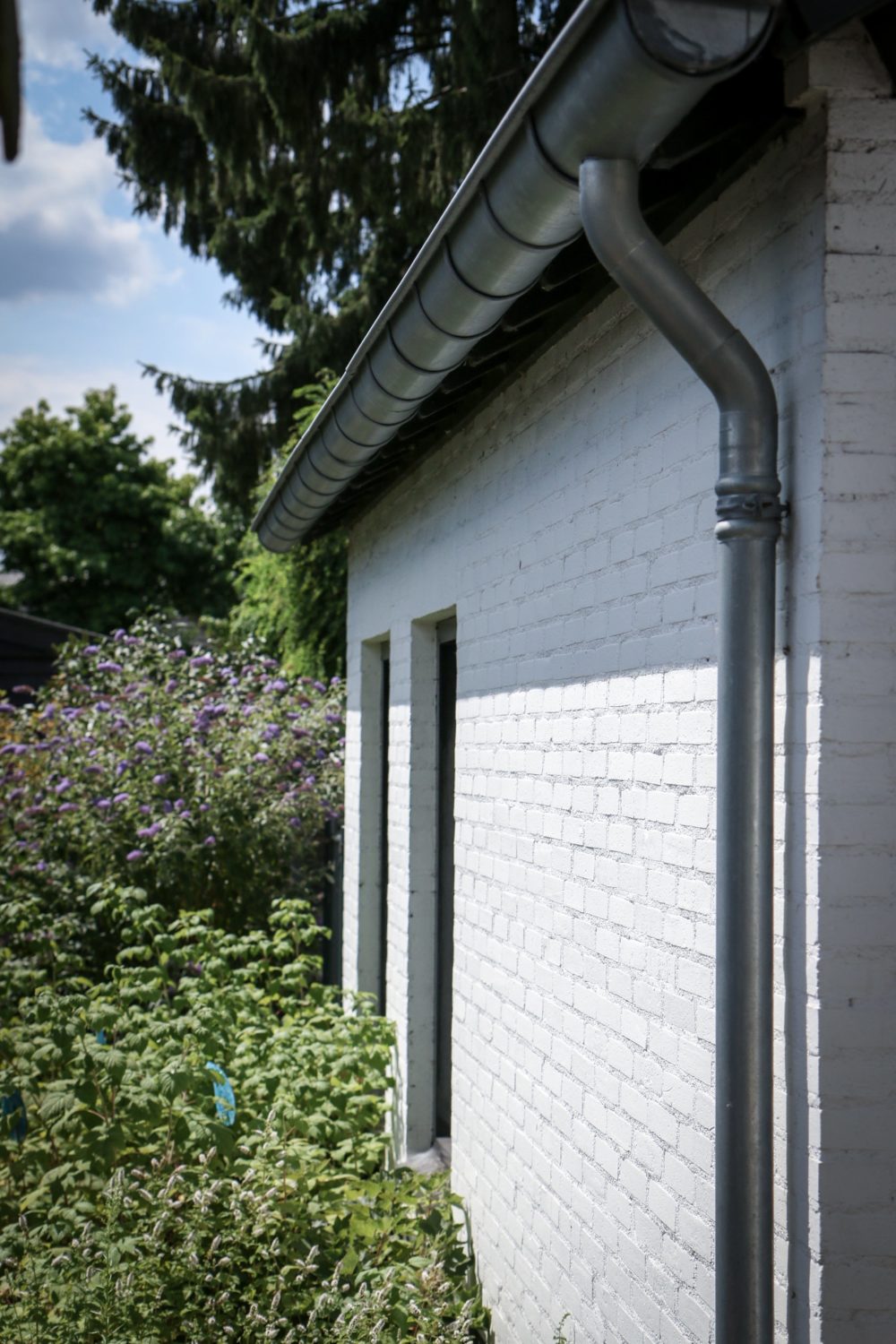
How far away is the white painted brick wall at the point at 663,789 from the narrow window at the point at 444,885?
63cm

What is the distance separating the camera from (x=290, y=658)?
435 inches

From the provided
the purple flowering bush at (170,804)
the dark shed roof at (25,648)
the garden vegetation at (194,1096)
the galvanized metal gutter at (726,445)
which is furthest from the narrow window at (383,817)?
the dark shed roof at (25,648)

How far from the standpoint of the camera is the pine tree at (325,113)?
9.45 metres

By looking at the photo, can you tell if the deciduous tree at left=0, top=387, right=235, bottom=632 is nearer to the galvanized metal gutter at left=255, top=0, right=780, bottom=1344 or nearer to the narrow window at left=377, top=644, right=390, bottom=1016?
the narrow window at left=377, top=644, right=390, bottom=1016

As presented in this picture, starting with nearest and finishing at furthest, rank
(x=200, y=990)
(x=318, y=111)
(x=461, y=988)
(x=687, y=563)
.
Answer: (x=687, y=563) → (x=461, y=988) → (x=200, y=990) → (x=318, y=111)

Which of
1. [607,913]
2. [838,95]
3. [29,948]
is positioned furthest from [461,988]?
[29,948]

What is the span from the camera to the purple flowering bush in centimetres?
773

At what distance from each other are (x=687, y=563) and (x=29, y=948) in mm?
5932

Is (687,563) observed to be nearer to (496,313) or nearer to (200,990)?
(496,313)

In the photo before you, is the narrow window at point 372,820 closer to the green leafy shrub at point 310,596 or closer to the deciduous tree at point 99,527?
the green leafy shrub at point 310,596

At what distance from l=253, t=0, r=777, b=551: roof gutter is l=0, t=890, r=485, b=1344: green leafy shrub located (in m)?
2.16

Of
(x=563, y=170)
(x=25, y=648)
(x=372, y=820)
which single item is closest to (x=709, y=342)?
(x=563, y=170)

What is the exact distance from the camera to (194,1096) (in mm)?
4129

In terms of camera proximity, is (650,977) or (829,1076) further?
(650,977)
